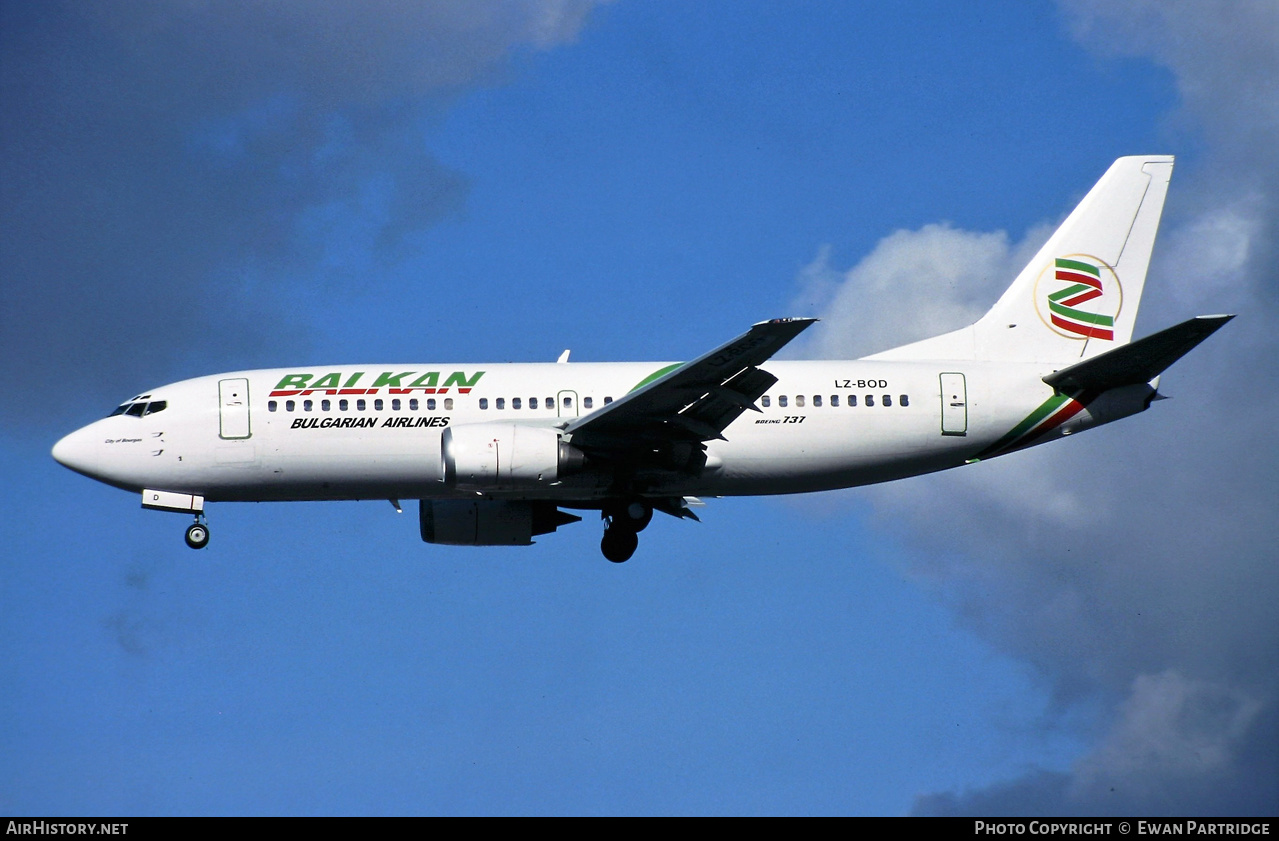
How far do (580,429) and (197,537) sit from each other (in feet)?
30.9

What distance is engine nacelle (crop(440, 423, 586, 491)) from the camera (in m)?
34.4

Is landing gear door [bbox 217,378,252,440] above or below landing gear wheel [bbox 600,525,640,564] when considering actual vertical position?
above

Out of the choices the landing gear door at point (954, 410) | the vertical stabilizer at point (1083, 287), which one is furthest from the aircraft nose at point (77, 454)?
the landing gear door at point (954, 410)

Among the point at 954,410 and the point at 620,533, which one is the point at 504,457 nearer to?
→ the point at 620,533

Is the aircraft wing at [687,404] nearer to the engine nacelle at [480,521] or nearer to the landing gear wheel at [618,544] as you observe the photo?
the landing gear wheel at [618,544]

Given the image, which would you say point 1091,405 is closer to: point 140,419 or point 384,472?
point 384,472

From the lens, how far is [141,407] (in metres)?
37.1

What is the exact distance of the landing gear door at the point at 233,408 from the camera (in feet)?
119

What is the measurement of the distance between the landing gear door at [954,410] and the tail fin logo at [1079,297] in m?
3.64

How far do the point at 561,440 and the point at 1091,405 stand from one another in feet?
39.4

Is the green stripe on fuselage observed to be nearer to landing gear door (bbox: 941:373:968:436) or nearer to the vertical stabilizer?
the vertical stabilizer

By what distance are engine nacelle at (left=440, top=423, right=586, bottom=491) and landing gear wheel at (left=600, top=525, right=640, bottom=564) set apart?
4.34 meters

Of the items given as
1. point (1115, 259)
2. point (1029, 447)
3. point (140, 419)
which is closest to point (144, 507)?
point (140, 419)

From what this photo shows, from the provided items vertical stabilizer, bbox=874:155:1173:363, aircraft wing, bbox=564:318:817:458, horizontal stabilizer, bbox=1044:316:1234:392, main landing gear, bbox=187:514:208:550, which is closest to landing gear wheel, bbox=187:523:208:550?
main landing gear, bbox=187:514:208:550
